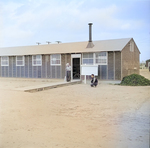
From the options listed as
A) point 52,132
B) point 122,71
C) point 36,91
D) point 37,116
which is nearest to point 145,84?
point 122,71

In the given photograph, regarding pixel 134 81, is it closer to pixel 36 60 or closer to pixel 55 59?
pixel 55 59

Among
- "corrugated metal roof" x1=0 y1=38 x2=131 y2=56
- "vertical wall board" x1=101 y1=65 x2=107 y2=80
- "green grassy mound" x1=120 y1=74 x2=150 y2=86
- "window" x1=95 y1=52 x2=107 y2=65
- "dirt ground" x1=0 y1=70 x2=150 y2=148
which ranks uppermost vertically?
"corrugated metal roof" x1=0 y1=38 x2=131 y2=56

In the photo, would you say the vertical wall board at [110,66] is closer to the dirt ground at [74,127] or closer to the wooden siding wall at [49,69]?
the wooden siding wall at [49,69]

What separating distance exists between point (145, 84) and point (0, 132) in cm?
1153

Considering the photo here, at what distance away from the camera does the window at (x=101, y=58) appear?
14.8 metres

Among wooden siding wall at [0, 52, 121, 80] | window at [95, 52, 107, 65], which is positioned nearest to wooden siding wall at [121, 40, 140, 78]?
wooden siding wall at [0, 52, 121, 80]

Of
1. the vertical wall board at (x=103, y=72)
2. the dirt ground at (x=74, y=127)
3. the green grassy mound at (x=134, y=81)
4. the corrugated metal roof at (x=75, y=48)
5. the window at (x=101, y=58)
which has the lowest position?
the dirt ground at (x=74, y=127)

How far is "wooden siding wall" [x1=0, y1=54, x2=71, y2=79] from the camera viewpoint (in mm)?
16734

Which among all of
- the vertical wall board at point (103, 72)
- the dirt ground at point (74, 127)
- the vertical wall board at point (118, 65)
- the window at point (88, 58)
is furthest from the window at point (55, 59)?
the dirt ground at point (74, 127)

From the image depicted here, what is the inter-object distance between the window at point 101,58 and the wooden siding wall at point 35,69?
2579 millimetres

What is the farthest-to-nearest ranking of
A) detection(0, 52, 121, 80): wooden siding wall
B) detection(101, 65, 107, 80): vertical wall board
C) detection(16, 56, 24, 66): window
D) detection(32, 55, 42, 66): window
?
detection(16, 56, 24, 66): window → detection(32, 55, 42, 66): window → detection(101, 65, 107, 80): vertical wall board → detection(0, 52, 121, 80): wooden siding wall

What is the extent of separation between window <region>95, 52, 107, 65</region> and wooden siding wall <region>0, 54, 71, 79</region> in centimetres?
258

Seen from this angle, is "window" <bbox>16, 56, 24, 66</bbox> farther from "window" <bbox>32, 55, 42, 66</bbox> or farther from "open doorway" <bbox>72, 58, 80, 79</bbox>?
"open doorway" <bbox>72, 58, 80, 79</bbox>

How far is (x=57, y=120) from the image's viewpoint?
4.86 metres
